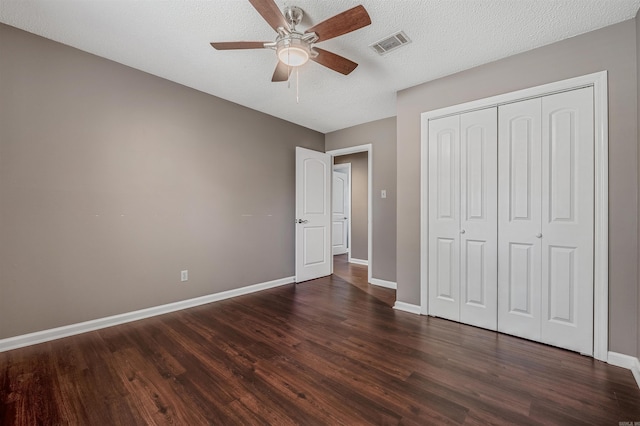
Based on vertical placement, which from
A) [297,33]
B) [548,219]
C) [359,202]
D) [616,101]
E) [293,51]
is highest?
[297,33]

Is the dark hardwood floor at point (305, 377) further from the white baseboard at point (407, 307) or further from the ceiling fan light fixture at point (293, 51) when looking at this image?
the ceiling fan light fixture at point (293, 51)

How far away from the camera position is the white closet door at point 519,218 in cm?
237

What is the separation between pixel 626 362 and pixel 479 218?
1.42 meters

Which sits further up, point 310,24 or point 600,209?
point 310,24

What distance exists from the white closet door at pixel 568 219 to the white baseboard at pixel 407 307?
111cm

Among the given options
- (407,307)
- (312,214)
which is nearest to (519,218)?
(407,307)

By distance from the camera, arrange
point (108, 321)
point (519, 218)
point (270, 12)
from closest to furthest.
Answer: point (270, 12)
point (519, 218)
point (108, 321)

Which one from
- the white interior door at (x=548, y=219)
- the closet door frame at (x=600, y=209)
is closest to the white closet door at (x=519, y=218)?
the white interior door at (x=548, y=219)

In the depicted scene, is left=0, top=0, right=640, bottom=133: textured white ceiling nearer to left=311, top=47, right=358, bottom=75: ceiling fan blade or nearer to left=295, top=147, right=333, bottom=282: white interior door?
left=311, top=47, right=358, bottom=75: ceiling fan blade

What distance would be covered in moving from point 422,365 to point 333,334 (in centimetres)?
82

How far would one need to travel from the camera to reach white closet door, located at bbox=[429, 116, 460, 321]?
280 cm

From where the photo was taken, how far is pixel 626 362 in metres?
1.96

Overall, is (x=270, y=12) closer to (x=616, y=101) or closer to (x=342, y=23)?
(x=342, y=23)

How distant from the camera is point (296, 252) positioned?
4.31 meters
